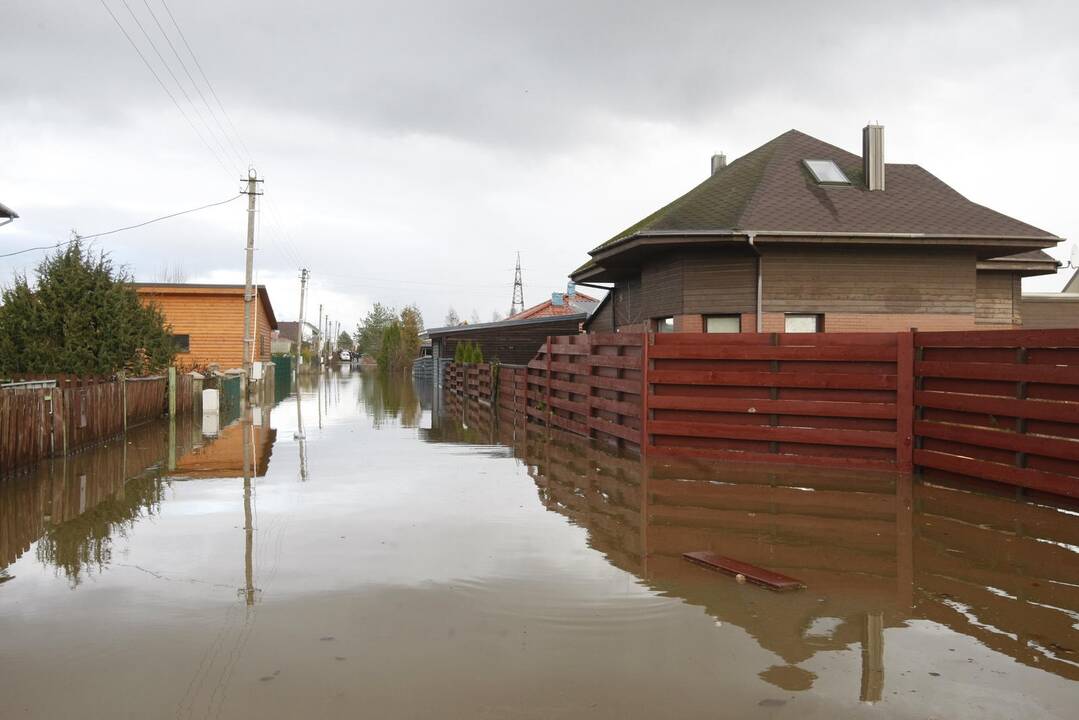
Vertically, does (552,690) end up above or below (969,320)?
below

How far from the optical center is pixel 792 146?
64.9 feet

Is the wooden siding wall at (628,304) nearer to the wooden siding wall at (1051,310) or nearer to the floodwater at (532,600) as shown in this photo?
the floodwater at (532,600)

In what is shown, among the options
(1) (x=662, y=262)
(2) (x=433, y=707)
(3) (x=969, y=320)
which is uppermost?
(1) (x=662, y=262)

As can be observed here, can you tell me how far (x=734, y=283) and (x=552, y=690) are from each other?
45.0ft

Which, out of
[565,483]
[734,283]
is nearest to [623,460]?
[565,483]

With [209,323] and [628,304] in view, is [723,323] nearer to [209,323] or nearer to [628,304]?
[628,304]

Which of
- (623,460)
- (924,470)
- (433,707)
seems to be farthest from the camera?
(623,460)

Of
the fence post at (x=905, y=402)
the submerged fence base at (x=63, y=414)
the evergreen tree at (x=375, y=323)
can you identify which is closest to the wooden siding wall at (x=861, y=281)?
the fence post at (x=905, y=402)

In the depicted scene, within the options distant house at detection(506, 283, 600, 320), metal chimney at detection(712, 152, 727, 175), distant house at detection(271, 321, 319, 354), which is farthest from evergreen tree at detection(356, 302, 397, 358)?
metal chimney at detection(712, 152, 727, 175)

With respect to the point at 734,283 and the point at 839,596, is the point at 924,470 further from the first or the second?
the point at 734,283

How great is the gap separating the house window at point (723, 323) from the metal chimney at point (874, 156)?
14.6 ft

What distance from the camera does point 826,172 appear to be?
61.8 feet

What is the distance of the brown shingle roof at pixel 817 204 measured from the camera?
53.5 ft

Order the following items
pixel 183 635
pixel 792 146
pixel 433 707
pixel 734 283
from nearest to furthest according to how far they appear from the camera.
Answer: pixel 433 707 < pixel 183 635 < pixel 734 283 < pixel 792 146
